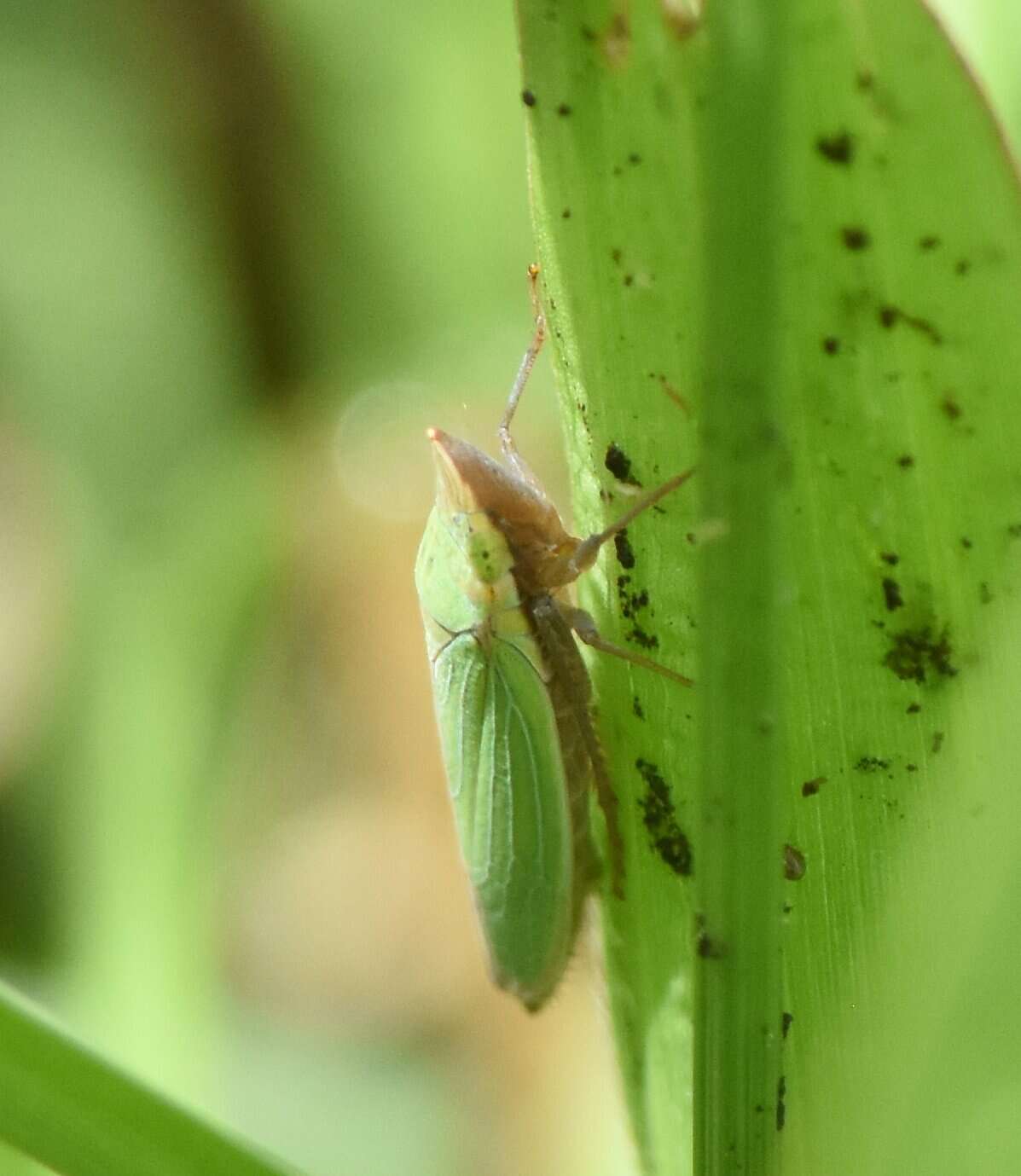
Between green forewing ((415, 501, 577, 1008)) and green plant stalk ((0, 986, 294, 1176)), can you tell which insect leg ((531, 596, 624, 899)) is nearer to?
green forewing ((415, 501, 577, 1008))

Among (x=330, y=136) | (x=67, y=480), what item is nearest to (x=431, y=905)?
(x=67, y=480)

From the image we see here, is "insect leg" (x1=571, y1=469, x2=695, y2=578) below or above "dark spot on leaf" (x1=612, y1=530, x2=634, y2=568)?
above

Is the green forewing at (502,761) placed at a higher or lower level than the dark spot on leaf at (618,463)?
lower

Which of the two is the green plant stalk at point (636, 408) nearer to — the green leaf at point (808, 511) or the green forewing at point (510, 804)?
the green leaf at point (808, 511)

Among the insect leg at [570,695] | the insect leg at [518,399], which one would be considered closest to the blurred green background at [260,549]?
the insect leg at [518,399]

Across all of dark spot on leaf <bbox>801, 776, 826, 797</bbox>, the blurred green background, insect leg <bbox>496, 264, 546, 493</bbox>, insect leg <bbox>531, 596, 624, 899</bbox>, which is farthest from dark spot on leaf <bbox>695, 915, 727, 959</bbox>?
the blurred green background

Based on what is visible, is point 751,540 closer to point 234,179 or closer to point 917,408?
point 917,408
